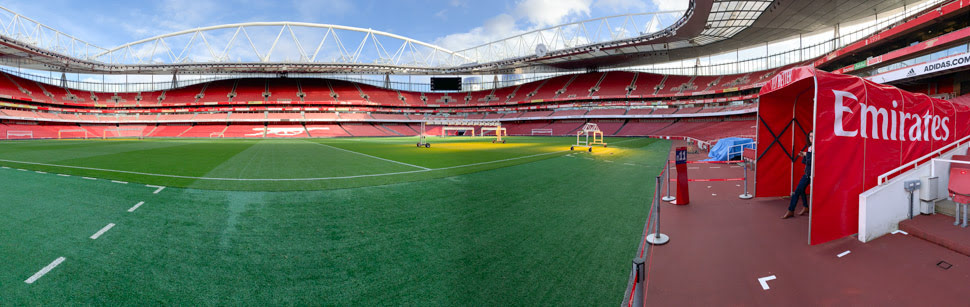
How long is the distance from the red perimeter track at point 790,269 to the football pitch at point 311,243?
551 mm

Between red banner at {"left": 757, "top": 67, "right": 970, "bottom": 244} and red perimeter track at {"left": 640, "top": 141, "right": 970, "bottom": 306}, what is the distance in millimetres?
495

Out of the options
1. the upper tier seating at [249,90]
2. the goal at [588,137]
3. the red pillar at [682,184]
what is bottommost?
the red pillar at [682,184]

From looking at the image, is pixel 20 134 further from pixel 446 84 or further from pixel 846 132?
pixel 846 132

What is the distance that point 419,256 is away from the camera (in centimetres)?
395

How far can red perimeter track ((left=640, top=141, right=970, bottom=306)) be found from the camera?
333 centimetres

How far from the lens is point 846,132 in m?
5.08

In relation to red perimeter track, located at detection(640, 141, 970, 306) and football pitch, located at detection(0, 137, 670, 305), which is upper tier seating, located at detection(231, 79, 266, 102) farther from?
red perimeter track, located at detection(640, 141, 970, 306)

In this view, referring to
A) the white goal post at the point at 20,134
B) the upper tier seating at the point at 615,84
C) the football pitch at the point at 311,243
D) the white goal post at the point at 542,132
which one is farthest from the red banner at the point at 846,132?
the white goal post at the point at 20,134

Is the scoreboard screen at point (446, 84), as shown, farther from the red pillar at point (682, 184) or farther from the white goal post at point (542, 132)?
the red pillar at point (682, 184)

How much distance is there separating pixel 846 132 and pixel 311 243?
7472mm

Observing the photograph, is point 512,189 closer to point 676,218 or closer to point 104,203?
point 676,218

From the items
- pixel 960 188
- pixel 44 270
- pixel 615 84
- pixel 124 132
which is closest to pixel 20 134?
pixel 124 132

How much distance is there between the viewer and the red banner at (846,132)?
489 centimetres

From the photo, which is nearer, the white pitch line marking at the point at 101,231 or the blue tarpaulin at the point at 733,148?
the white pitch line marking at the point at 101,231
